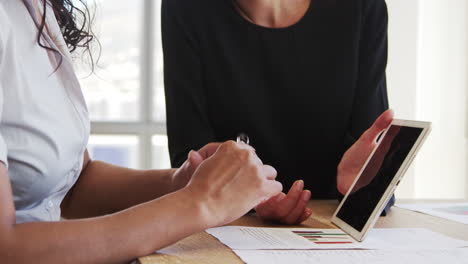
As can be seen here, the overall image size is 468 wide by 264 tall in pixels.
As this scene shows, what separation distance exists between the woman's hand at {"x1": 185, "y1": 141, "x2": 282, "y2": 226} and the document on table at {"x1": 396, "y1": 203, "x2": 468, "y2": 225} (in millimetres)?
494

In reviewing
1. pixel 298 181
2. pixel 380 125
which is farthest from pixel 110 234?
pixel 380 125

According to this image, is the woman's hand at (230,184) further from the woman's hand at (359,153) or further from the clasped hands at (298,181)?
the woman's hand at (359,153)

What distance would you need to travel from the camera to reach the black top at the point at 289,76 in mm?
1522

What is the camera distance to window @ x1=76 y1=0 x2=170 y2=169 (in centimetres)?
400

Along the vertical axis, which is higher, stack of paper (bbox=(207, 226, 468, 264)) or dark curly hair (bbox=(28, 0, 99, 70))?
dark curly hair (bbox=(28, 0, 99, 70))

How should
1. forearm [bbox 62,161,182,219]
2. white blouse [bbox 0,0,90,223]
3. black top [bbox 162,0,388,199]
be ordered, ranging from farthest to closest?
black top [bbox 162,0,388,199] < forearm [bbox 62,161,182,219] < white blouse [bbox 0,0,90,223]

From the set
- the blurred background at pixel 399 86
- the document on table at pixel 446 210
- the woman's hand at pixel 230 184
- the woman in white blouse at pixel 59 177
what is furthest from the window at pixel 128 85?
the woman's hand at pixel 230 184

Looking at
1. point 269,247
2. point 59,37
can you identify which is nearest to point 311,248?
point 269,247

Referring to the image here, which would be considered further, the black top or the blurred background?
the blurred background

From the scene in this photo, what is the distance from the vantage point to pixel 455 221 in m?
1.21

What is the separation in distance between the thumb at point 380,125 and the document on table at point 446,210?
229 millimetres

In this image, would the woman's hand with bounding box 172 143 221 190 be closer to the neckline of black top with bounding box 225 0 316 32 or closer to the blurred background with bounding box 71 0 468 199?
the neckline of black top with bounding box 225 0 316 32

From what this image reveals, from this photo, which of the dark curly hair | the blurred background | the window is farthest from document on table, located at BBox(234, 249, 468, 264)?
the window

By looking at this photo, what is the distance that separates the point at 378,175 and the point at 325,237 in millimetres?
146
